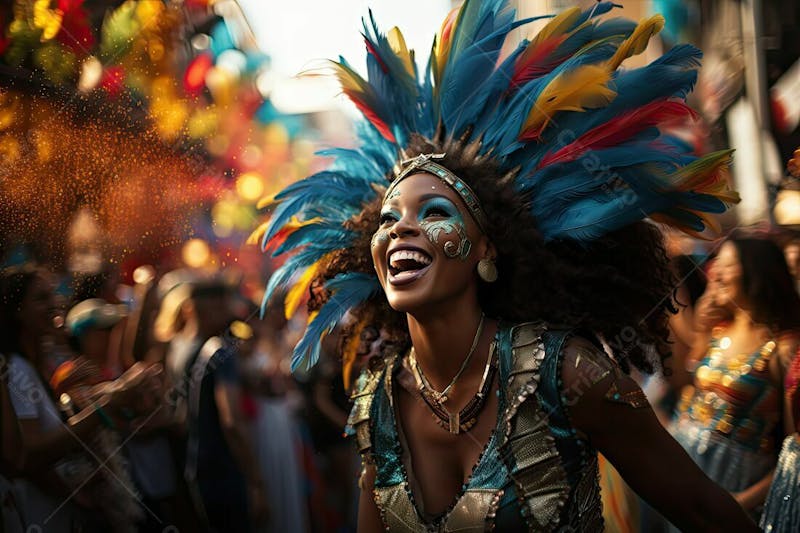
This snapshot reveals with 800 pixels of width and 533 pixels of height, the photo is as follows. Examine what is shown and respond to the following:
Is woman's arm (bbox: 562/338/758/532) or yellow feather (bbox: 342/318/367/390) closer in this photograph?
woman's arm (bbox: 562/338/758/532)

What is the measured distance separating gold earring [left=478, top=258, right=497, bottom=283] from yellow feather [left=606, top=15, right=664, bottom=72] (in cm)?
59

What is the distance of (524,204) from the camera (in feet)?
7.61

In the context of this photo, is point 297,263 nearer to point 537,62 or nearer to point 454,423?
point 454,423

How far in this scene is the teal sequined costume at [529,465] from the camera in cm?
202

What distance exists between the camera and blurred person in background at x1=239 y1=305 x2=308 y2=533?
173 inches

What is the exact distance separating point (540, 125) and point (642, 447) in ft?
2.83

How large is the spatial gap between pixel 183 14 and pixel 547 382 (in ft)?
9.79

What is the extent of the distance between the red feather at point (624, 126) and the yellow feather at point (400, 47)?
0.55 m

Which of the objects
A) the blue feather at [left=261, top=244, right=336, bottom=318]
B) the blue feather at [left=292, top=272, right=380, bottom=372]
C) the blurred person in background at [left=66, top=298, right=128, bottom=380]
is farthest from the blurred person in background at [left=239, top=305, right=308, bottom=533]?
the blue feather at [left=292, top=272, right=380, bottom=372]

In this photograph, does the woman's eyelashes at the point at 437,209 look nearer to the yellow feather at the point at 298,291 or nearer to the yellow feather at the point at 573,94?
the yellow feather at the point at 573,94

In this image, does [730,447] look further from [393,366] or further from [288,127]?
[288,127]

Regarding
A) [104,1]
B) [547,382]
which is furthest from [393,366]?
[104,1]

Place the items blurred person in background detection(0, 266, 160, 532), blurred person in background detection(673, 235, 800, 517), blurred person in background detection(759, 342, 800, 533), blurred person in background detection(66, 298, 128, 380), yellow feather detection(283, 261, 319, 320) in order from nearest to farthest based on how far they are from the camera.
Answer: blurred person in background detection(759, 342, 800, 533), yellow feather detection(283, 261, 319, 320), blurred person in background detection(673, 235, 800, 517), blurred person in background detection(0, 266, 160, 532), blurred person in background detection(66, 298, 128, 380)

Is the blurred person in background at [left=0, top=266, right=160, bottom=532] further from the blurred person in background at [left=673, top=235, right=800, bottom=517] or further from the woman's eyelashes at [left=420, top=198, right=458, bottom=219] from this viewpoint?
the blurred person in background at [left=673, top=235, right=800, bottom=517]
